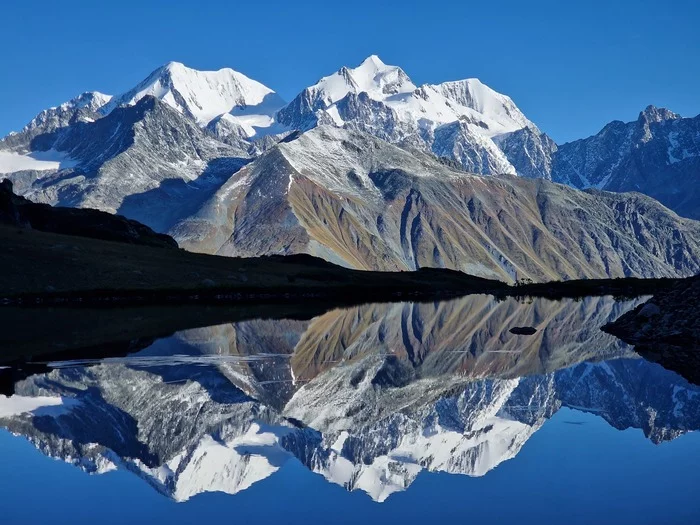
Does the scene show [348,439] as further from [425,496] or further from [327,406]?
[425,496]

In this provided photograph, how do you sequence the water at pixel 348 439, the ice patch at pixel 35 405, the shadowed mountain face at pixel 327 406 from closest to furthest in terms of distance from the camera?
the water at pixel 348 439 < the shadowed mountain face at pixel 327 406 < the ice patch at pixel 35 405

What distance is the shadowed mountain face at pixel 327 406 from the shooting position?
30094 mm

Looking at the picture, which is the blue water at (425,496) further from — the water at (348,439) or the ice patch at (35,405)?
the ice patch at (35,405)

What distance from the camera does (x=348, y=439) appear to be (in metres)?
33.5

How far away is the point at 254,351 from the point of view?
61.2 metres

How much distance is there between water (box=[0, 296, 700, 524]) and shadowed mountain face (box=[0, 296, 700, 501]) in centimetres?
13

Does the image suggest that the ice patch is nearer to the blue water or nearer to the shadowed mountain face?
the shadowed mountain face

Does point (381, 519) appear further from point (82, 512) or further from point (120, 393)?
point (120, 393)

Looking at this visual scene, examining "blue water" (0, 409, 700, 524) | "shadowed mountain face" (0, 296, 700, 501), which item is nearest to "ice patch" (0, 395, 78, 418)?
"shadowed mountain face" (0, 296, 700, 501)

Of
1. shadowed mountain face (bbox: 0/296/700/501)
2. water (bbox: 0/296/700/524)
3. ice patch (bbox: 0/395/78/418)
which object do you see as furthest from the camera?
ice patch (bbox: 0/395/78/418)

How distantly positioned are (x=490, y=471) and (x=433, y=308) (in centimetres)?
9084

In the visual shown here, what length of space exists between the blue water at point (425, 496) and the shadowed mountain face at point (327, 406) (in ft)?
2.87

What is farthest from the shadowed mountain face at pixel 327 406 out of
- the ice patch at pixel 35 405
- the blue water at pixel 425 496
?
the blue water at pixel 425 496

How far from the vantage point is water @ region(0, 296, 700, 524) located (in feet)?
82.0
